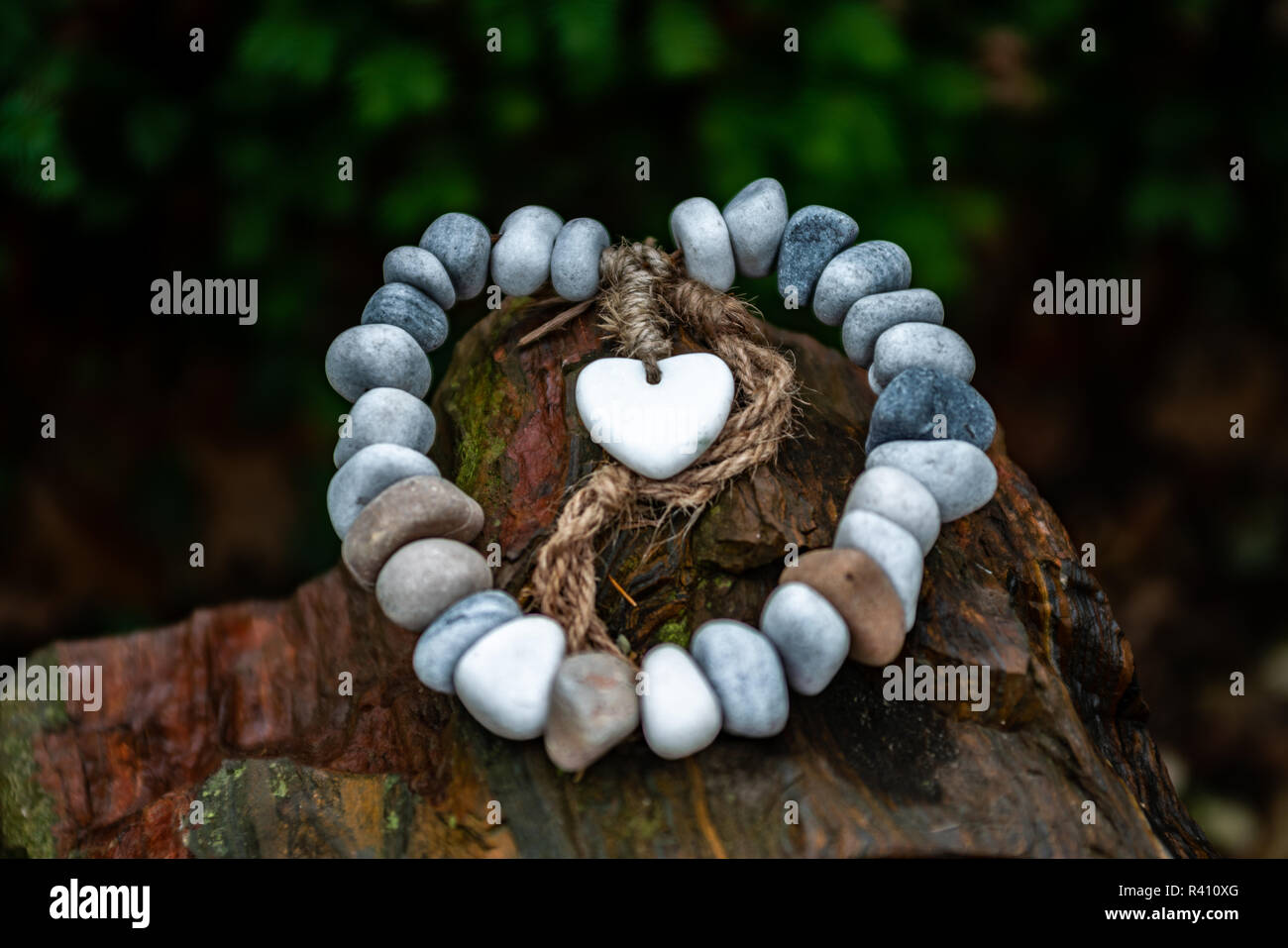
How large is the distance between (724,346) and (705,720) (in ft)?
2.03

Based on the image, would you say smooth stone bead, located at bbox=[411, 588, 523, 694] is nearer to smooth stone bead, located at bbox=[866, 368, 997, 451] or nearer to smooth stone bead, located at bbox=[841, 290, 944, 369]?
smooth stone bead, located at bbox=[866, 368, 997, 451]

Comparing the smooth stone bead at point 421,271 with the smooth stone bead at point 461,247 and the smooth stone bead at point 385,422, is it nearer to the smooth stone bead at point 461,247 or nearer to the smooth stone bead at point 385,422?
the smooth stone bead at point 461,247

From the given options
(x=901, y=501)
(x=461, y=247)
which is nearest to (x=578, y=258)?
(x=461, y=247)

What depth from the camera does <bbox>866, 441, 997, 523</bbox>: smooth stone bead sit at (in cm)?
142

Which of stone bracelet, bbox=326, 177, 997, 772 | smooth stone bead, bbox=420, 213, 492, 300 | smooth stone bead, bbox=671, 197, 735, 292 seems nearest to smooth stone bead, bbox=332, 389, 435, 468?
stone bracelet, bbox=326, 177, 997, 772

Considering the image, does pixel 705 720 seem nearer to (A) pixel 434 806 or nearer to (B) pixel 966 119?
(A) pixel 434 806

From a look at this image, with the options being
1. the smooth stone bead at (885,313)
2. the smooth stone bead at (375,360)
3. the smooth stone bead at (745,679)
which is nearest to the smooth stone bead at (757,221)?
the smooth stone bead at (885,313)

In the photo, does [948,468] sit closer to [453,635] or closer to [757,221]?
[757,221]

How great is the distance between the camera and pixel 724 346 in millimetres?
1632

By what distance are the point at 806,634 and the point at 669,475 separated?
313mm

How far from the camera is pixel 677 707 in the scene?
1275 mm

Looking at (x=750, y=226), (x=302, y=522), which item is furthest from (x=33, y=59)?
(x=750, y=226)

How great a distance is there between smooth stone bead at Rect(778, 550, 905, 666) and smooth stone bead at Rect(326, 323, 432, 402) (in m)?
0.68

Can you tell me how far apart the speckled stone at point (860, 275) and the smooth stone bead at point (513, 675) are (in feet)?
2.35
